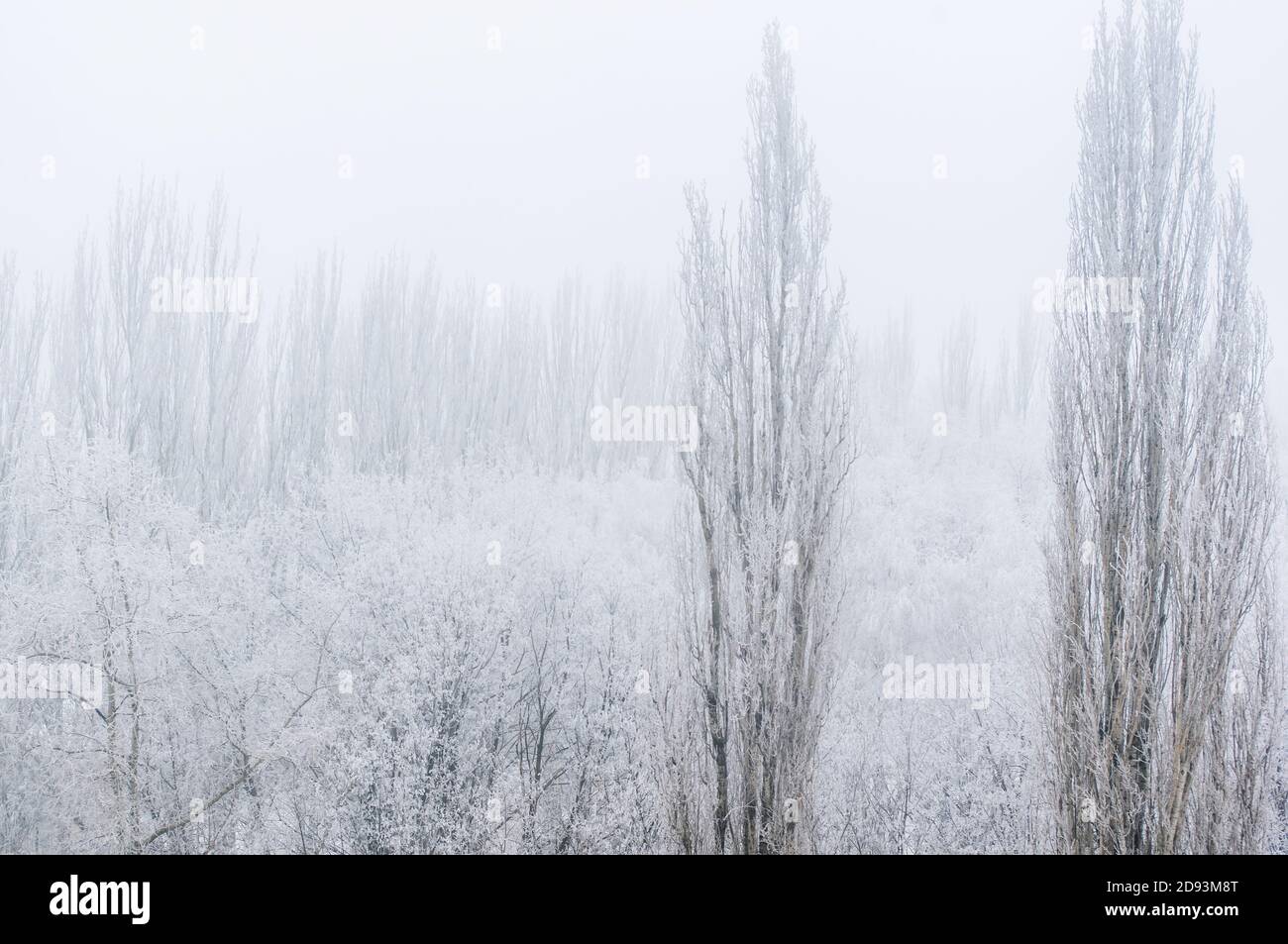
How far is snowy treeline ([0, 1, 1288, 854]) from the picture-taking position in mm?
4691

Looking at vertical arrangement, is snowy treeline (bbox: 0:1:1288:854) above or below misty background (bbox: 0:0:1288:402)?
below

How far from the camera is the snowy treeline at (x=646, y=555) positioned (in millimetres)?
4691

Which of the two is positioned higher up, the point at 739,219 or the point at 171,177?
the point at 171,177

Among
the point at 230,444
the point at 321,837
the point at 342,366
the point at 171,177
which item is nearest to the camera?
the point at 321,837

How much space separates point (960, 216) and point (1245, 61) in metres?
5.14

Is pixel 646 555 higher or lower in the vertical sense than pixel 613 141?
lower

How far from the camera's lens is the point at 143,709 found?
6.38 m

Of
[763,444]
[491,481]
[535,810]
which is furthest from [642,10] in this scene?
[535,810]

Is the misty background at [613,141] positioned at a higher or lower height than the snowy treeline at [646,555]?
higher

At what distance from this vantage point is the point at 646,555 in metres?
8.66

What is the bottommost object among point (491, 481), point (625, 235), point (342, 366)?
point (491, 481)

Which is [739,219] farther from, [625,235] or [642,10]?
[625,235]

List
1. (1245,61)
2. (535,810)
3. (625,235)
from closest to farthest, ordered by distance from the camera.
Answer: (535,810)
(1245,61)
(625,235)

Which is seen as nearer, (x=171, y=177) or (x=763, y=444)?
(x=763, y=444)
